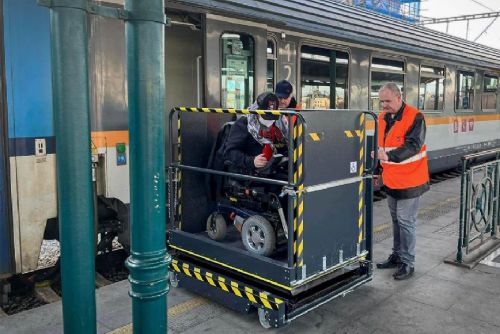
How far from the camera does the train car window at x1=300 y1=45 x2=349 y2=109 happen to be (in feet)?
22.7

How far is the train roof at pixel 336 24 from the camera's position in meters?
5.48

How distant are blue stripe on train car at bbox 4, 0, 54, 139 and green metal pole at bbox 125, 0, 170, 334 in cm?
218

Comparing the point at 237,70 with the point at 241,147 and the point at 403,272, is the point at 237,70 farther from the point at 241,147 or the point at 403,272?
the point at 403,272

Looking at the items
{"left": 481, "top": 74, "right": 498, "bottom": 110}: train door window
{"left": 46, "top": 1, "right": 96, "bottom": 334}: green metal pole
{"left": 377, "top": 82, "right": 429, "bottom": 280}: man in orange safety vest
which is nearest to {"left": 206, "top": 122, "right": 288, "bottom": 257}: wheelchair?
{"left": 377, "top": 82, "right": 429, "bottom": 280}: man in orange safety vest

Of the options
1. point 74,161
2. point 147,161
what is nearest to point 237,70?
point 147,161

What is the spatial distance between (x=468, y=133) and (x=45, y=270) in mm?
10532

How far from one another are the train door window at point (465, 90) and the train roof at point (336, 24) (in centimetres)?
32

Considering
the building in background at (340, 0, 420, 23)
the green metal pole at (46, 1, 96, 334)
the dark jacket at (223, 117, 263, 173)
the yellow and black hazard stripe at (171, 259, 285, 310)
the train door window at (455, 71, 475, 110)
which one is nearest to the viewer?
the green metal pole at (46, 1, 96, 334)

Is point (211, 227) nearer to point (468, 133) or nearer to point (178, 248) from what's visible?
point (178, 248)

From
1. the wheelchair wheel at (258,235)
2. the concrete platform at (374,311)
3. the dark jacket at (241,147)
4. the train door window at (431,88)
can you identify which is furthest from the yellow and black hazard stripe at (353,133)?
the train door window at (431,88)

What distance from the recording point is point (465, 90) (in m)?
11.9

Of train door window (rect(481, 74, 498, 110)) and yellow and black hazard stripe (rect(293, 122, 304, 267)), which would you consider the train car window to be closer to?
yellow and black hazard stripe (rect(293, 122, 304, 267))

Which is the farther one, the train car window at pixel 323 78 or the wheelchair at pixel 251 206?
the train car window at pixel 323 78

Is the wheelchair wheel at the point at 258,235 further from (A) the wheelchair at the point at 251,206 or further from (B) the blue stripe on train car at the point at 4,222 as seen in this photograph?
(B) the blue stripe on train car at the point at 4,222
